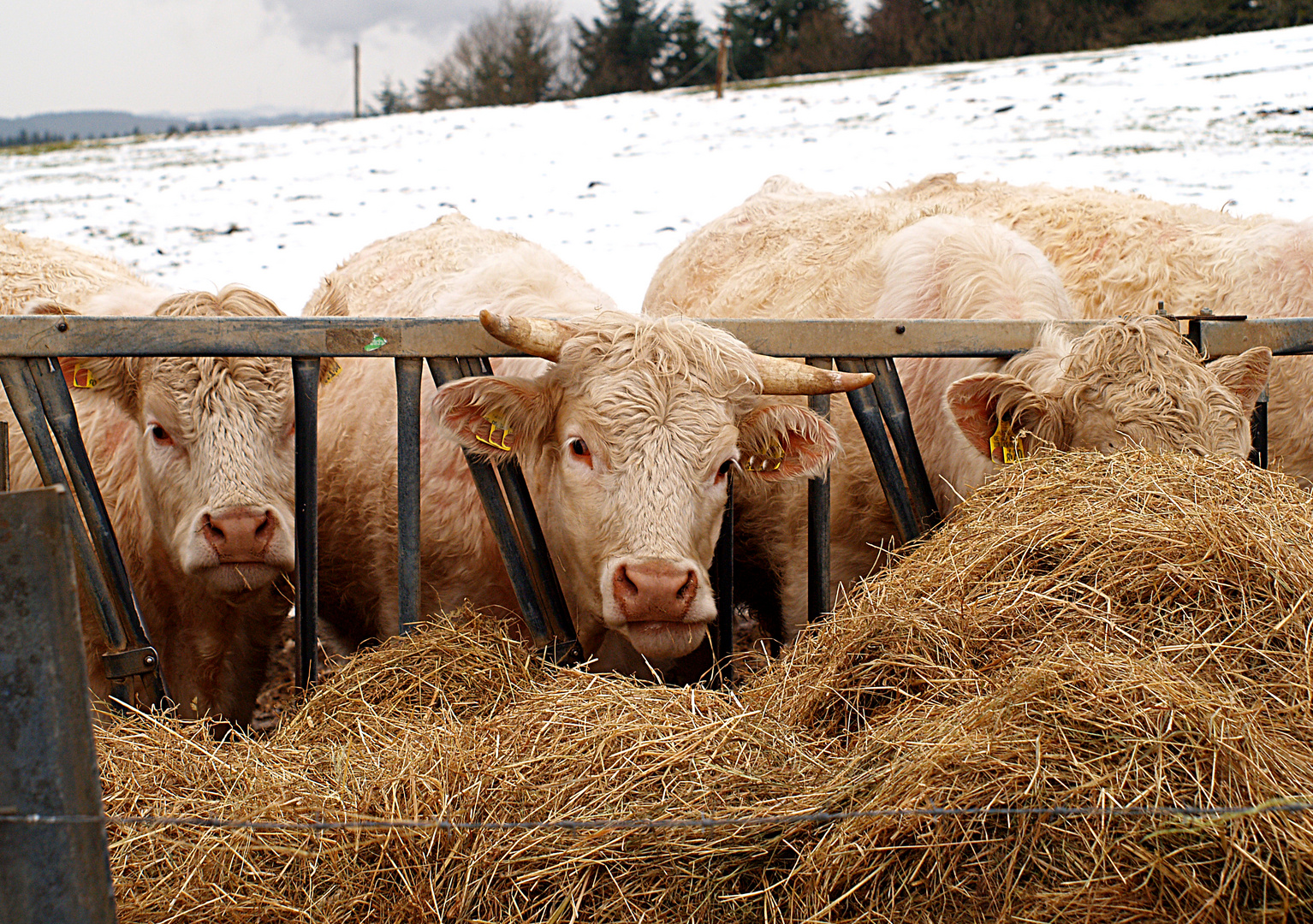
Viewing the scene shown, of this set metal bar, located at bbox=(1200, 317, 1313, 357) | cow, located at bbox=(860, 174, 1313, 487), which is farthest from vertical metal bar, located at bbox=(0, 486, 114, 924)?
cow, located at bbox=(860, 174, 1313, 487)

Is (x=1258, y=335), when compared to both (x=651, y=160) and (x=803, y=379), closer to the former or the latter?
(x=803, y=379)

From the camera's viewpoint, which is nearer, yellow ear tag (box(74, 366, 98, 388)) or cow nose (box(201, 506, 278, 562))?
cow nose (box(201, 506, 278, 562))

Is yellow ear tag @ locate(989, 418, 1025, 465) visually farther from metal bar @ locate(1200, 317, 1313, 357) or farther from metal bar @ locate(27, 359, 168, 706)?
metal bar @ locate(27, 359, 168, 706)

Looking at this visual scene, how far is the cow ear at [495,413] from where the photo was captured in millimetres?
3164

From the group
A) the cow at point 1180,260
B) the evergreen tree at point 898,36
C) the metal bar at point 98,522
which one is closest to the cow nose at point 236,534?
the metal bar at point 98,522

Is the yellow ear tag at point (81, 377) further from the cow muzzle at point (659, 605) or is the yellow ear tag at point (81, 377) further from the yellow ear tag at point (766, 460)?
the yellow ear tag at point (766, 460)

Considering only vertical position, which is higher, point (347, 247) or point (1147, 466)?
point (347, 247)

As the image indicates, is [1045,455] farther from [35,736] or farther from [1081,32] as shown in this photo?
[1081,32]

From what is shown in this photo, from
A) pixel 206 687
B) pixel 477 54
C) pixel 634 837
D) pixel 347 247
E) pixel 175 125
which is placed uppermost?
pixel 477 54

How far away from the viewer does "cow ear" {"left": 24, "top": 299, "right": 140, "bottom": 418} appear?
3.50 m

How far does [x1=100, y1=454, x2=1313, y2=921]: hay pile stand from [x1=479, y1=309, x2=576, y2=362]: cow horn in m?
0.94

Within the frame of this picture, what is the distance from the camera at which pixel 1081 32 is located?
2977 cm

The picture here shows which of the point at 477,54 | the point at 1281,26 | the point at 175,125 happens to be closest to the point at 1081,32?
the point at 1281,26

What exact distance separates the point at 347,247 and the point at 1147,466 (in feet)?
38.6
